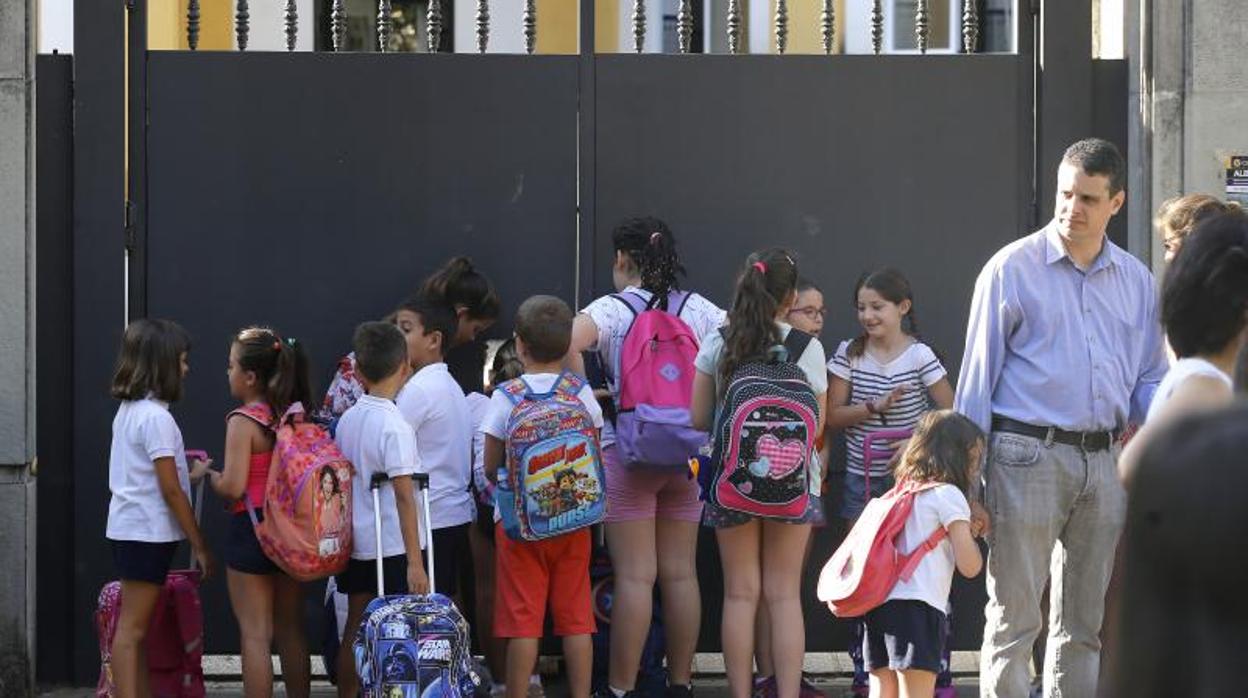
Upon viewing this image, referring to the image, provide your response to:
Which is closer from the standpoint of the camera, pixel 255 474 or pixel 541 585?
pixel 255 474

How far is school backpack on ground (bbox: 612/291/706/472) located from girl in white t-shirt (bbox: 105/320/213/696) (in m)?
1.56

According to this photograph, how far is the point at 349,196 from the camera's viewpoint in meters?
7.77

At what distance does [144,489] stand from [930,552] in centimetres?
272

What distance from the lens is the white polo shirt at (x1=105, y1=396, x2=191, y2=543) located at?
6.77m

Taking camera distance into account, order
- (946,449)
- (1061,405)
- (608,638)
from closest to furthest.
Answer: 1. (946,449)
2. (1061,405)
3. (608,638)

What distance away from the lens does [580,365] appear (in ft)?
23.5

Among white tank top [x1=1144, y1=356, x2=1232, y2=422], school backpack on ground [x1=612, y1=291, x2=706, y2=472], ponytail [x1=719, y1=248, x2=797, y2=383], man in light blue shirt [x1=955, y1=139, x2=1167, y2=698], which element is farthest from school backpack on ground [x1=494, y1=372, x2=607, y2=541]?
white tank top [x1=1144, y1=356, x2=1232, y2=422]

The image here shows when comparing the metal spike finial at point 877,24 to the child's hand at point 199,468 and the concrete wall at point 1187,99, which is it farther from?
the child's hand at point 199,468

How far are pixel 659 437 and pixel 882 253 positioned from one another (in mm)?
1355

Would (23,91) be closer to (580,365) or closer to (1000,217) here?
(580,365)

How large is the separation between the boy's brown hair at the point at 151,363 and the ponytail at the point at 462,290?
1.08m

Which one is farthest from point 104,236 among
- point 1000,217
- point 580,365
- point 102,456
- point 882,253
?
point 1000,217

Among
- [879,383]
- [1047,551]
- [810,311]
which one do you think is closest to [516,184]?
[810,311]

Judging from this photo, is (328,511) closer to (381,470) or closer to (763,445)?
(381,470)
